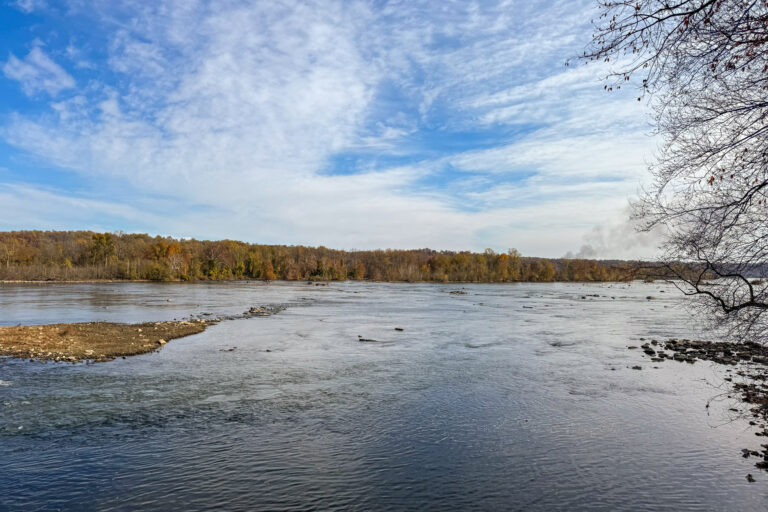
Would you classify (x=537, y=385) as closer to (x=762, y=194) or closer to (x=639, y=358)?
(x=639, y=358)

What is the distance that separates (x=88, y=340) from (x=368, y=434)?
1692 centimetres

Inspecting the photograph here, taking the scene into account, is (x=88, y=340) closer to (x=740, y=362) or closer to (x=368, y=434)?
(x=368, y=434)

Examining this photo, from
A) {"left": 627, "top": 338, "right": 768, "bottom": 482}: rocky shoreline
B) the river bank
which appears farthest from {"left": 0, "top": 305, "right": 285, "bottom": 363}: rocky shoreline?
{"left": 627, "top": 338, "right": 768, "bottom": 482}: rocky shoreline

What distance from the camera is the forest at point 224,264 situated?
338ft

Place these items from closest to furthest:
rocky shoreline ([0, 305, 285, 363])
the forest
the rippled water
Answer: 1. the rippled water
2. rocky shoreline ([0, 305, 285, 363])
3. the forest

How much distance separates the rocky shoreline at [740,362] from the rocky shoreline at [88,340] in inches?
825

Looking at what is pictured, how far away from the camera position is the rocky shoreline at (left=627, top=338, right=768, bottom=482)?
1209 cm

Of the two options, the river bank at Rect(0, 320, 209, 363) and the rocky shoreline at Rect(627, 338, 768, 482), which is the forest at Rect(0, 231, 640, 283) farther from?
the rocky shoreline at Rect(627, 338, 768, 482)

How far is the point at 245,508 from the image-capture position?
7.50m

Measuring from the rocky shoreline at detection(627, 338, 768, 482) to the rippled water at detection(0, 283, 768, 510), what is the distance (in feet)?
1.59

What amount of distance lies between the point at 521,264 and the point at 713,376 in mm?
146304

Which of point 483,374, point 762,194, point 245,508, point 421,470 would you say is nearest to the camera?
point 762,194

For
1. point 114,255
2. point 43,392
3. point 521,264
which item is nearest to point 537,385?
point 43,392

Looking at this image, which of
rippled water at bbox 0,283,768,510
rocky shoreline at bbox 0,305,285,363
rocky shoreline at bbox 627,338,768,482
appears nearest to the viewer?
rippled water at bbox 0,283,768,510
